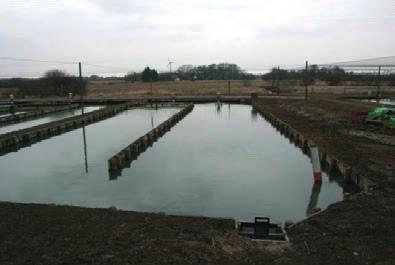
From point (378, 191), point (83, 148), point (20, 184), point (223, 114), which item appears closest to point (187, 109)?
point (223, 114)

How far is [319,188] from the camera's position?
8.49m

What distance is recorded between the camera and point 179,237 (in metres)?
4.84

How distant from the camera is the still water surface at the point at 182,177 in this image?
25.0 feet

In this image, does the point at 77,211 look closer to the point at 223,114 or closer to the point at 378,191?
the point at 378,191

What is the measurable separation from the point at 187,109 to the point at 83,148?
43.3 feet

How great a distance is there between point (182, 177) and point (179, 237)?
15.5 feet

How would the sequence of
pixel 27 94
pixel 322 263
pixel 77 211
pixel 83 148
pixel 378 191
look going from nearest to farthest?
1. pixel 322 263
2. pixel 77 211
3. pixel 378 191
4. pixel 83 148
5. pixel 27 94

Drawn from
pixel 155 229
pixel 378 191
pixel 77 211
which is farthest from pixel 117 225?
pixel 378 191

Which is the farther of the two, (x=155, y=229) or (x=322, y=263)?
(x=155, y=229)

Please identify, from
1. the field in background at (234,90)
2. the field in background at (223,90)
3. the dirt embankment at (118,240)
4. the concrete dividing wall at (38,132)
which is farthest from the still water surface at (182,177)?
the field in background at (223,90)

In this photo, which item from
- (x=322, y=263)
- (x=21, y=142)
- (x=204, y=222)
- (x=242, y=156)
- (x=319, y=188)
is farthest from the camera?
(x=21, y=142)

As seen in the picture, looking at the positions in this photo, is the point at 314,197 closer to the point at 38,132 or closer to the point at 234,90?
the point at 38,132

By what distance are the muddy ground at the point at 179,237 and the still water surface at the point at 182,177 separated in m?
1.51

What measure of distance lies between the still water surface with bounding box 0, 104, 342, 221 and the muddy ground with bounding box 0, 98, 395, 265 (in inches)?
59.4
